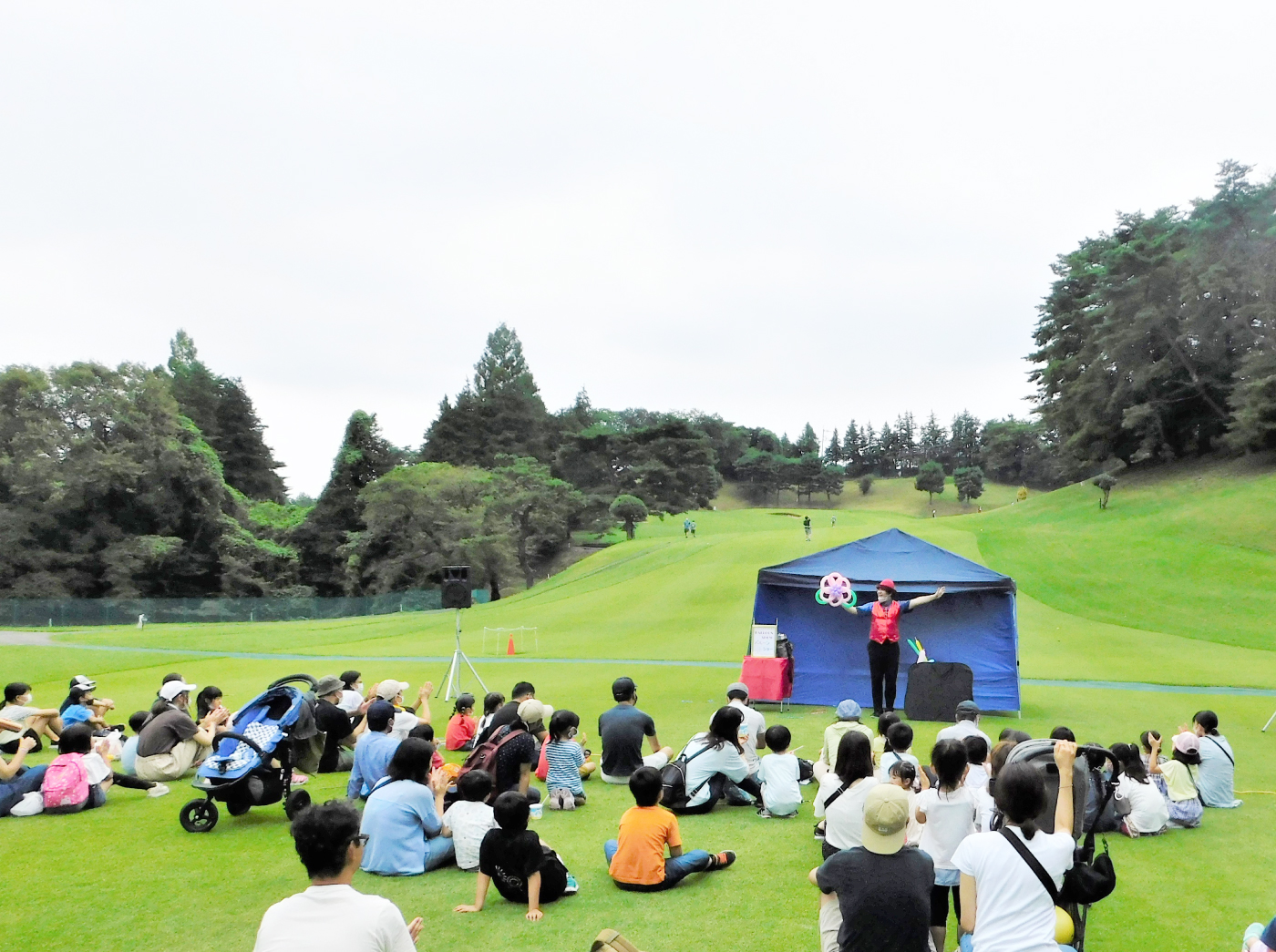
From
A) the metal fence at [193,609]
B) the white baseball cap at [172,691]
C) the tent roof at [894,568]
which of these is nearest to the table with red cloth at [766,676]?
Answer: the tent roof at [894,568]

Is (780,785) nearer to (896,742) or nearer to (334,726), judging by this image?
(896,742)

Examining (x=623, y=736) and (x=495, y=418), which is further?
(x=495, y=418)

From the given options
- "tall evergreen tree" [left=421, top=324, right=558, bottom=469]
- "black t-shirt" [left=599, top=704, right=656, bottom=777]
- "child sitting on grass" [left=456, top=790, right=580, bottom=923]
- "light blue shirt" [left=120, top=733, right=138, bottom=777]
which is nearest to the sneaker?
"child sitting on grass" [left=456, top=790, right=580, bottom=923]

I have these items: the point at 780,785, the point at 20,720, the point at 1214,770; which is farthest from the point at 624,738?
the point at 20,720

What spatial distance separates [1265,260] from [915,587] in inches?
1744

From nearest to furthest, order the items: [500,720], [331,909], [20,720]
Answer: [331,909], [500,720], [20,720]

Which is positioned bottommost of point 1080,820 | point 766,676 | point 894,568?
point 766,676

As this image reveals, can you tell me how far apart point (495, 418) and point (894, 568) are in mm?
70414

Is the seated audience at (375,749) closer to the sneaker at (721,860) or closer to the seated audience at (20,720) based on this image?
the sneaker at (721,860)

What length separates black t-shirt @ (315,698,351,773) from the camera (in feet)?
29.9

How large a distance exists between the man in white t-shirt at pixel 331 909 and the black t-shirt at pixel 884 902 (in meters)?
1.84

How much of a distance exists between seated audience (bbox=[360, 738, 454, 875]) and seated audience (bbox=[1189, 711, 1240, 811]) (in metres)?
7.08

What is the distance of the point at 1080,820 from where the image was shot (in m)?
4.23

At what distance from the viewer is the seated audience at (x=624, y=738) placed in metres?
8.87
